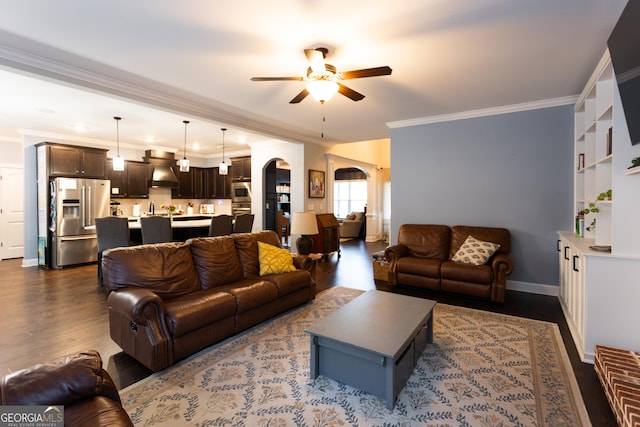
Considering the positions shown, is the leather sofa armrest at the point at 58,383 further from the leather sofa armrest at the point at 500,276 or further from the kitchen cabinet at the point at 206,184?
the kitchen cabinet at the point at 206,184

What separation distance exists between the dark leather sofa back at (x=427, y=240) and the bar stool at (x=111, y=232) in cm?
447

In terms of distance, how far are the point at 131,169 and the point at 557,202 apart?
28.1 ft

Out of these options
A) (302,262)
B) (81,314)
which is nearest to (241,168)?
(302,262)

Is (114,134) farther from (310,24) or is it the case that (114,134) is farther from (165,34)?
(310,24)

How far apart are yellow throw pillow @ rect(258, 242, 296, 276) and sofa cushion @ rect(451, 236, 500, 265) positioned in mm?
2389

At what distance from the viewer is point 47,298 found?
4.16 meters

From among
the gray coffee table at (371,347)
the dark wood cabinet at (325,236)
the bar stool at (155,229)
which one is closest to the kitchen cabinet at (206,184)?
the dark wood cabinet at (325,236)

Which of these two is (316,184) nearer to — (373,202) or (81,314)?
(373,202)

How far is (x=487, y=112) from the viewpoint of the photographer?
4707 mm

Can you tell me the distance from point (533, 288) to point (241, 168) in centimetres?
688

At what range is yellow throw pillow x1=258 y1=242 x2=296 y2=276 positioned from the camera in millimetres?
3652

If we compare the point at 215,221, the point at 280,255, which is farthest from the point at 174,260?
the point at 215,221

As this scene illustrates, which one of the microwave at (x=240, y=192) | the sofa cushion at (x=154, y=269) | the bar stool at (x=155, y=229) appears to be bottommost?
the sofa cushion at (x=154, y=269)

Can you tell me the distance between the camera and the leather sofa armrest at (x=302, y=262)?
13.0ft
